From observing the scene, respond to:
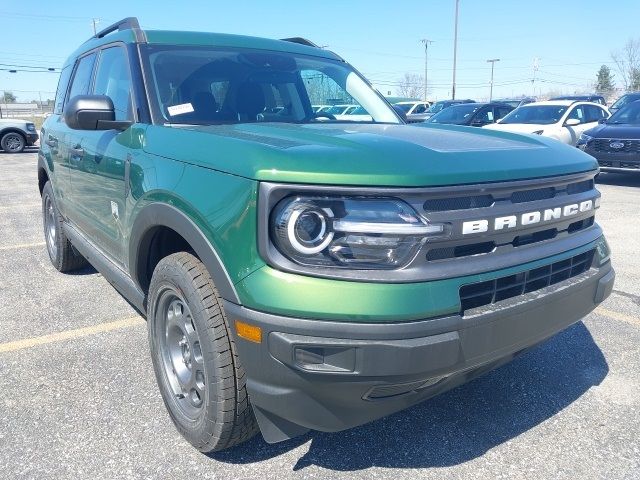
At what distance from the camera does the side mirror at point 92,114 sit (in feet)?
9.32

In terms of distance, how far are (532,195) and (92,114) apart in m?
2.18

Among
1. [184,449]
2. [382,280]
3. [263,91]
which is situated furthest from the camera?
[263,91]

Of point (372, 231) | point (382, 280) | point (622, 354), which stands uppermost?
point (372, 231)

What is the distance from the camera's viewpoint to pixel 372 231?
1.84 m

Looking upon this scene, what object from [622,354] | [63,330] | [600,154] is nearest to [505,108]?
[600,154]

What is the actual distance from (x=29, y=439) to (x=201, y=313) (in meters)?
1.13

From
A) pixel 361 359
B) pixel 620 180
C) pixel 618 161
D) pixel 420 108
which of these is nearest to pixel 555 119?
pixel 620 180

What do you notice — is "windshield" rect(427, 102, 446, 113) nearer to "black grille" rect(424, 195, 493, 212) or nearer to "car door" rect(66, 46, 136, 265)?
"car door" rect(66, 46, 136, 265)

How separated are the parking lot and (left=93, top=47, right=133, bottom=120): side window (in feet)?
4.88

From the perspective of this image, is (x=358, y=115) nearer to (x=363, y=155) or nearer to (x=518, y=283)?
(x=363, y=155)

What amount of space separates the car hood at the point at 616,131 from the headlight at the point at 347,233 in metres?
9.89

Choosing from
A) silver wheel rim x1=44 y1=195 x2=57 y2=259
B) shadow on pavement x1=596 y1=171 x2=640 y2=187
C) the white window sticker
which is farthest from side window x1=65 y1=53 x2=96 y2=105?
Answer: shadow on pavement x1=596 y1=171 x2=640 y2=187

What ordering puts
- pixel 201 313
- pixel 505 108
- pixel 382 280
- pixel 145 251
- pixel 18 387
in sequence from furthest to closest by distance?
1. pixel 505 108
2. pixel 18 387
3. pixel 145 251
4. pixel 201 313
5. pixel 382 280

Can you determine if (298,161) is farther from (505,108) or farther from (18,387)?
(505,108)
